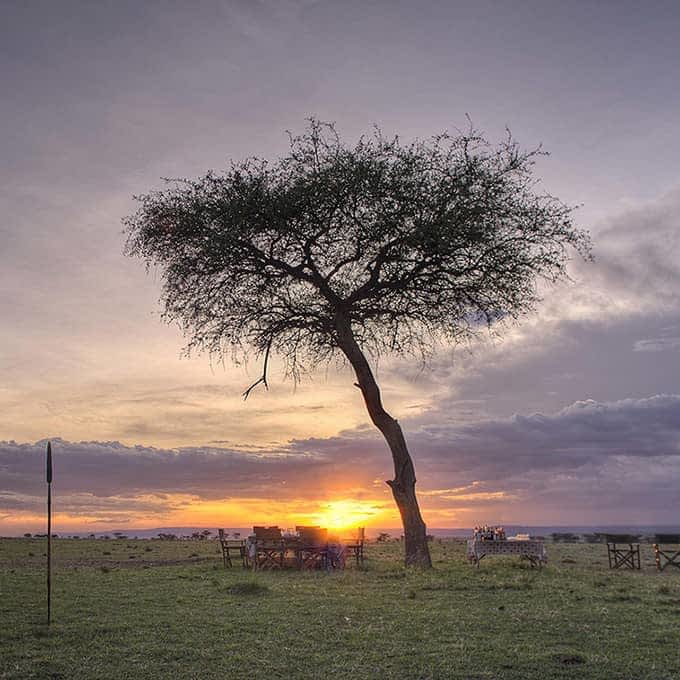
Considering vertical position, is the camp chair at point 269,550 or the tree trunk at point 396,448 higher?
the tree trunk at point 396,448

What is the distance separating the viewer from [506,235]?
1097 inches

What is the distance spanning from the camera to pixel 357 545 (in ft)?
96.7

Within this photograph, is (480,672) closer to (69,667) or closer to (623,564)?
(69,667)

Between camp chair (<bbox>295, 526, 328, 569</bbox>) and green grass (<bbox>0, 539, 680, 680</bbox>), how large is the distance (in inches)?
164

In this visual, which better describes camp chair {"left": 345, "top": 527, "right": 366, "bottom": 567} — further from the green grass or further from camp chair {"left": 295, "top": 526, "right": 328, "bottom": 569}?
the green grass

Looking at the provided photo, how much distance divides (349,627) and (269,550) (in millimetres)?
14288

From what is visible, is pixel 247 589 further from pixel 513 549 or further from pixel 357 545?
pixel 513 549

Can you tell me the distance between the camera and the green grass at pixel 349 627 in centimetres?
1126

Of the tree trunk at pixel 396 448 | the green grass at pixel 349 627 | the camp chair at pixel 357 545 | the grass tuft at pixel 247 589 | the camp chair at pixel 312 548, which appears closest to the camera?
the green grass at pixel 349 627

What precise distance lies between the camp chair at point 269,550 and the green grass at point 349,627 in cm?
415

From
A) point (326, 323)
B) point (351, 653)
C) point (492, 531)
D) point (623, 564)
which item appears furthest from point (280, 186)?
point (623, 564)

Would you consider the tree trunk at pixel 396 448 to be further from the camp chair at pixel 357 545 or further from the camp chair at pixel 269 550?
the camp chair at pixel 269 550

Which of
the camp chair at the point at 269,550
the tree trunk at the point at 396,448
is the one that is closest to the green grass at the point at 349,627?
the tree trunk at the point at 396,448

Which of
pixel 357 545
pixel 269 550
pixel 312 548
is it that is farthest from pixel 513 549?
pixel 269 550
